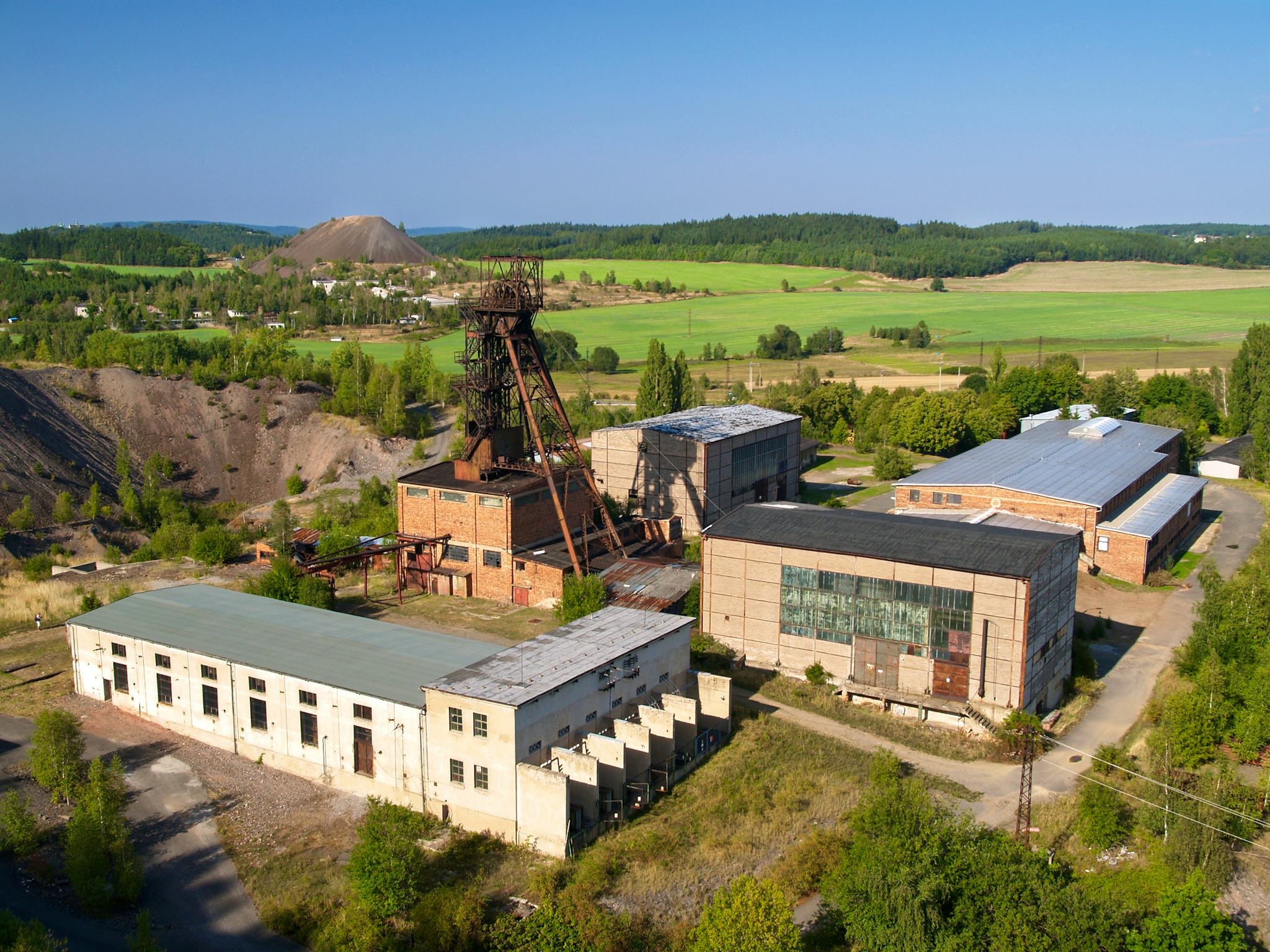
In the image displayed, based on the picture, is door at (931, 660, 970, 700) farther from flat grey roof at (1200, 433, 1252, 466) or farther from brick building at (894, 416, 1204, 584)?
flat grey roof at (1200, 433, 1252, 466)

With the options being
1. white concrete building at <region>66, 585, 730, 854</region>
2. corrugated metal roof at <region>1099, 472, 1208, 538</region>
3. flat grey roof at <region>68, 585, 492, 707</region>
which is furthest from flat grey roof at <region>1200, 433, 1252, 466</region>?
flat grey roof at <region>68, 585, 492, 707</region>

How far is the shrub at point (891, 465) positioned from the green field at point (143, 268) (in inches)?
5043

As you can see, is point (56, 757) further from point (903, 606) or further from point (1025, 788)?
point (1025, 788)

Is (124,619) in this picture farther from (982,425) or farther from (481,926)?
(982,425)

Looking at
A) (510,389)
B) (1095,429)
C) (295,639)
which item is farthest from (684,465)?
(1095,429)

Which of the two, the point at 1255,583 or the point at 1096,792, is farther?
the point at 1255,583

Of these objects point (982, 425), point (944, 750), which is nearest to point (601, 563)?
point (944, 750)

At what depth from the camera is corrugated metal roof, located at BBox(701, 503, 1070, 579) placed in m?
30.0

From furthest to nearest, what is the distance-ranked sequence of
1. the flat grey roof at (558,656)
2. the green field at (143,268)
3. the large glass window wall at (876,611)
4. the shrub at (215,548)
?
the green field at (143,268) < the shrub at (215,548) < the large glass window wall at (876,611) < the flat grey roof at (558,656)

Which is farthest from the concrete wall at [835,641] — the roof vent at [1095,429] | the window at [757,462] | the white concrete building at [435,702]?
the roof vent at [1095,429]

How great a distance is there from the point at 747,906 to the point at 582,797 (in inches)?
263

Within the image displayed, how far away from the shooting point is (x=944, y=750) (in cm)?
2828

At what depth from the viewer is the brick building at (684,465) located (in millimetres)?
50312

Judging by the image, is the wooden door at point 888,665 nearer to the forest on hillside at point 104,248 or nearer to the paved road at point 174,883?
the paved road at point 174,883
